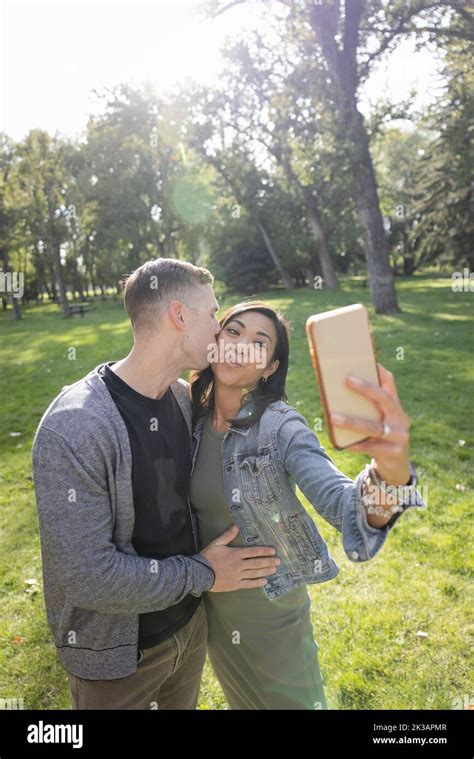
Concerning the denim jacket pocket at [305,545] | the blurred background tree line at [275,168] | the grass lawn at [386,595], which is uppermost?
the blurred background tree line at [275,168]

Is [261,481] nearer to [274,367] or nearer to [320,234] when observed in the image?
[274,367]

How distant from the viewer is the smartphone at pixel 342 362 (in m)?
1.53

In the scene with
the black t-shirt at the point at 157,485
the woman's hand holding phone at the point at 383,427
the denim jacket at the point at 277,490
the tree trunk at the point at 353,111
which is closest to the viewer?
the woman's hand holding phone at the point at 383,427

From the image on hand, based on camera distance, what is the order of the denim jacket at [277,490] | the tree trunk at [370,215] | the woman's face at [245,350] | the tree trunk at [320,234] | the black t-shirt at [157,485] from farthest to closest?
the tree trunk at [320,234], the tree trunk at [370,215], the woman's face at [245,350], the denim jacket at [277,490], the black t-shirt at [157,485]

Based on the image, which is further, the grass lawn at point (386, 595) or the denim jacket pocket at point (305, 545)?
the grass lawn at point (386, 595)

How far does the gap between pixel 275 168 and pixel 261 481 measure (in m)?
36.6

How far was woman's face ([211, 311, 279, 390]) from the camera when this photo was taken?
2.56 m

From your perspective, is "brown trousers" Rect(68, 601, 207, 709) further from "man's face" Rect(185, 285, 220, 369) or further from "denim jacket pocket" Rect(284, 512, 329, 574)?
"man's face" Rect(185, 285, 220, 369)

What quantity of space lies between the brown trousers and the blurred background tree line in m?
8.27

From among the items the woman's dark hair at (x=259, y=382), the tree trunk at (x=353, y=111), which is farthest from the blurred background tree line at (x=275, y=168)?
the woman's dark hair at (x=259, y=382)

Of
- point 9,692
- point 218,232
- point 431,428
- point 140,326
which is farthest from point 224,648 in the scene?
point 218,232

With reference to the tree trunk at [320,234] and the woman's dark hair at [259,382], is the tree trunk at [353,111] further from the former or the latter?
the woman's dark hair at [259,382]

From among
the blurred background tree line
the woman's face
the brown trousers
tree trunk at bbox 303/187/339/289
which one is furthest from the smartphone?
tree trunk at bbox 303/187/339/289

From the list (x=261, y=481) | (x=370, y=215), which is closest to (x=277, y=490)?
(x=261, y=481)
